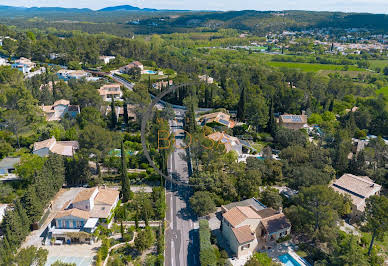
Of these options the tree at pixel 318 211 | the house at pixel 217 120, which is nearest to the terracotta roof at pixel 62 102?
the house at pixel 217 120

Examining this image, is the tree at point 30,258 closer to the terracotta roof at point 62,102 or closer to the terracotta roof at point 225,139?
the terracotta roof at point 225,139

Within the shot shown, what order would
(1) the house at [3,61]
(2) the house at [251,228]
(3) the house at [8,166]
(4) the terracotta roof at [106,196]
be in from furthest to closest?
(1) the house at [3,61] → (3) the house at [8,166] → (4) the terracotta roof at [106,196] → (2) the house at [251,228]

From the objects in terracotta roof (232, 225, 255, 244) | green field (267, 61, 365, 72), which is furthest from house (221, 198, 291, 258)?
green field (267, 61, 365, 72)

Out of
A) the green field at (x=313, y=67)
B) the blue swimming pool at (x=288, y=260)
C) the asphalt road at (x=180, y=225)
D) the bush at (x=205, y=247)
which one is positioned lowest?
the blue swimming pool at (x=288, y=260)

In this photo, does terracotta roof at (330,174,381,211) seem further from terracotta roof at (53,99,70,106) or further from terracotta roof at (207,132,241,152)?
terracotta roof at (53,99,70,106)

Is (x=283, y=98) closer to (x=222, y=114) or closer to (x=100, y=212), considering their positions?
(x=222, y=114)

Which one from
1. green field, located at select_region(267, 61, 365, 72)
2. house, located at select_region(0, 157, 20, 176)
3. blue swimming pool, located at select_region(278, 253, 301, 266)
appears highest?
green field, located at select_region(267, 61, 365, 72)

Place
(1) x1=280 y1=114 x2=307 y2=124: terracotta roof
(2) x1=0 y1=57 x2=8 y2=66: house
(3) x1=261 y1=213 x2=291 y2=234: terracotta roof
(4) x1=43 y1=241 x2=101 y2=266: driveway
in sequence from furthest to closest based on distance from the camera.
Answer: (2) x1=0 y1=57 x2=8 y2=66: house, (1) x1=280 y1=114 x2=307 y2=124: terracotta roof, (3) x1=261 y1=213 x2=291 y2=234: terracotta roof, (4) x1=43 y1=241 x2=101 y2=266: driveway
